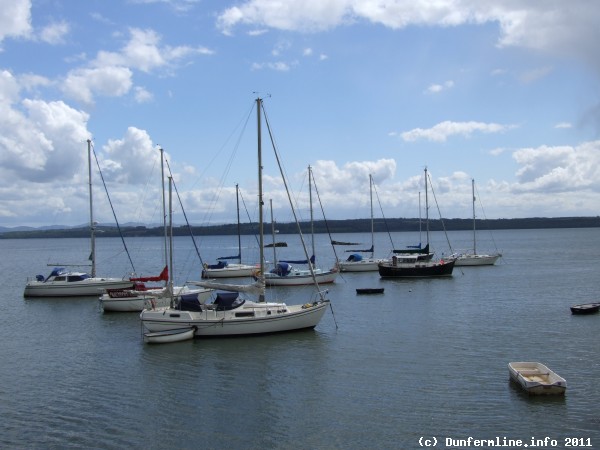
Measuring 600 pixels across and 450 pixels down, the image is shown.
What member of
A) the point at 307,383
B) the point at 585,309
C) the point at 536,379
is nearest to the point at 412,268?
the point at 585,309

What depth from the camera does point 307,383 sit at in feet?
81.4

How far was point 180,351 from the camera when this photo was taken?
3119cm

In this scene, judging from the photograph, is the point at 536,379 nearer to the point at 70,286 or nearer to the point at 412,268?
the point at 70,286

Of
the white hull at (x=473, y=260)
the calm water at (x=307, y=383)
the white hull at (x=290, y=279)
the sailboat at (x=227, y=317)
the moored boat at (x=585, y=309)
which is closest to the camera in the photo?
the calm water at (x=307, y=383)

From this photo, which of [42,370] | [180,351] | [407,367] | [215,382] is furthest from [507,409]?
[42,370]

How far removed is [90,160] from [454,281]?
134ft

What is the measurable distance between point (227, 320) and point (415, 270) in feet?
135

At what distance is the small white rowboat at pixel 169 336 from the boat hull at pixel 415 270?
40535 mm

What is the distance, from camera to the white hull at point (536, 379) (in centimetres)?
2181

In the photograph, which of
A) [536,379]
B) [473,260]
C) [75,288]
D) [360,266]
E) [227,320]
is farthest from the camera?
[473,260]

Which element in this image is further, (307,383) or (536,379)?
(307,383)

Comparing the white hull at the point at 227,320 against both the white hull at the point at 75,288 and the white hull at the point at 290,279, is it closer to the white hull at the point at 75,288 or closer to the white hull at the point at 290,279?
the white hull at the point at 75,288

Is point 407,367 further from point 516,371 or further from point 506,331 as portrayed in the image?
point 506,331

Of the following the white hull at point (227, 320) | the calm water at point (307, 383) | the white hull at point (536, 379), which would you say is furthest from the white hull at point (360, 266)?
the white hull at point (536, 379)
